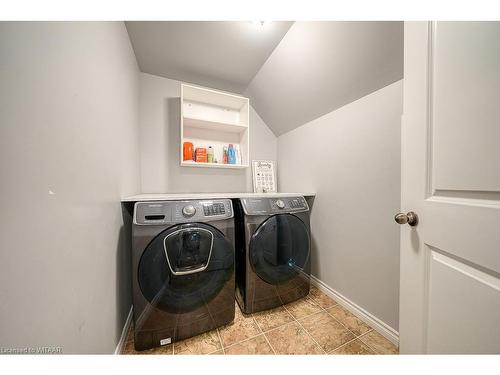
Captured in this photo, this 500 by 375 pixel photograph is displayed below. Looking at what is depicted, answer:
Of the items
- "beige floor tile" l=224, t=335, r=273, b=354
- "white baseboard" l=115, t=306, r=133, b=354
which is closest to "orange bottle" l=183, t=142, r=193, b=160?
"white baseboard" l=115, t=306, r=133, b=354

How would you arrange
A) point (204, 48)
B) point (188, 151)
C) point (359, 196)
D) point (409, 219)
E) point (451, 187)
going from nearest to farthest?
point (451, 187) → point (409, 219) → point (359, 196) → point (204, 48) → point (188, 151)

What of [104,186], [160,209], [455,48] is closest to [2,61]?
[104,186]

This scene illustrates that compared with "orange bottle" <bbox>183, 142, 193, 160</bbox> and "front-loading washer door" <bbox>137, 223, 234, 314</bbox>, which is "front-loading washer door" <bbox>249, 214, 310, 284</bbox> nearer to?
"front-loading washer door" <bbox>137, 223, 234, 314</bbox>

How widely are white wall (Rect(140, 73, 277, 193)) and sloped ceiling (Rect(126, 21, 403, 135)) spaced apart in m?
0.16

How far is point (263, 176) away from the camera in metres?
2.04

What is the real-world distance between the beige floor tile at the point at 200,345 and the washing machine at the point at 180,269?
0.04m

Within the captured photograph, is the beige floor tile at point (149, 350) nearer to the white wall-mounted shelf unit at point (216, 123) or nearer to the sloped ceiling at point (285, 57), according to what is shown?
the white wall-mounted shelf unit at point (216, 123)

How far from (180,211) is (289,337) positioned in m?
1.06

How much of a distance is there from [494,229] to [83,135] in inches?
52.5

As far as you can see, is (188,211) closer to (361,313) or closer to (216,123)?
(216,123)

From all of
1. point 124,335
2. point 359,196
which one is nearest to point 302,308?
point 359,196

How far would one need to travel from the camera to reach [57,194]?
0.53 m
